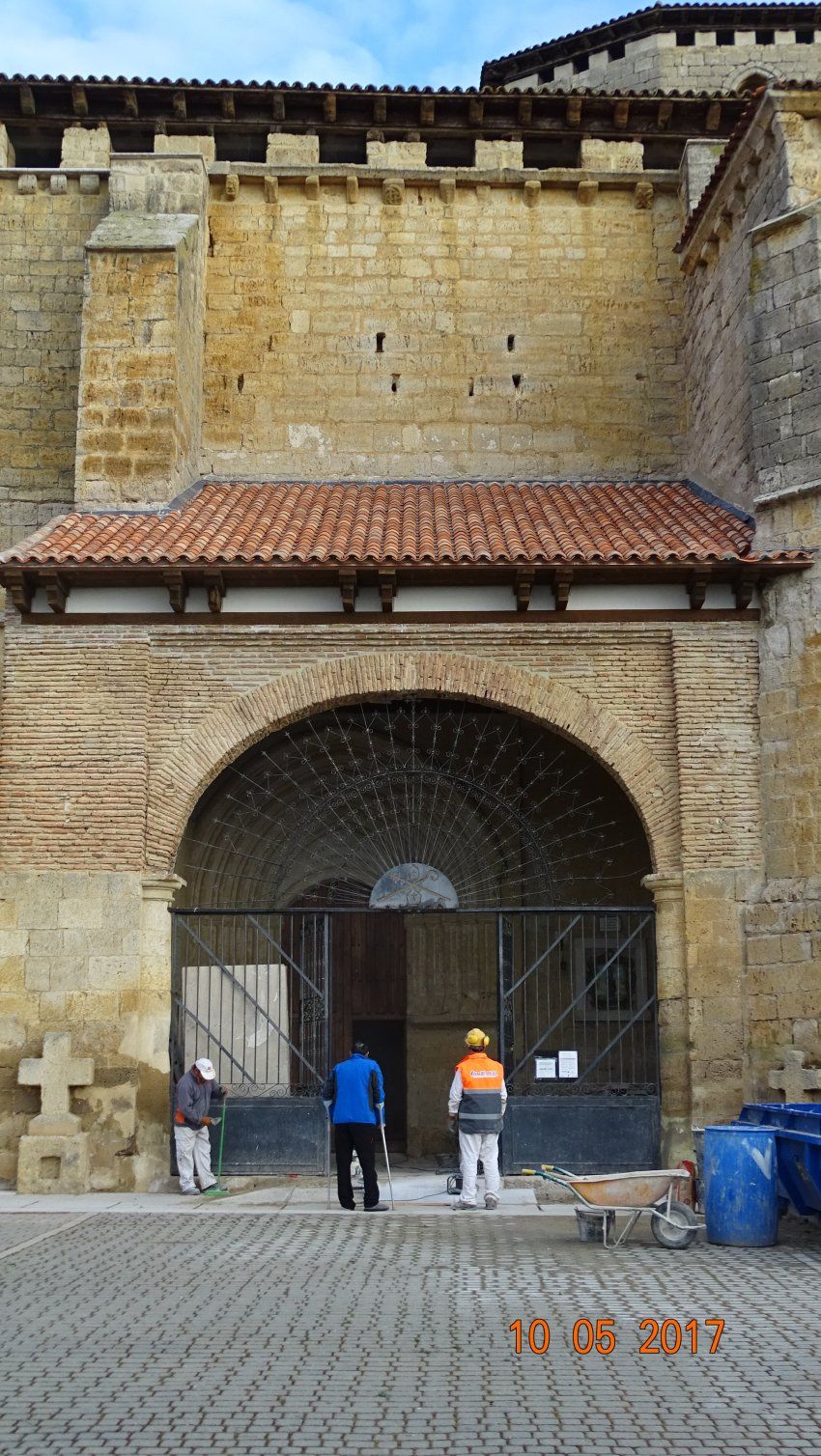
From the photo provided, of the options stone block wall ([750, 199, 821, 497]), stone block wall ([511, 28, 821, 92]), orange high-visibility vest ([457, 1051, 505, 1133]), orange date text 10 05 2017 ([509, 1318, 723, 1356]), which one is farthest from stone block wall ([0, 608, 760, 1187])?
stone block wall ([511, 28, 821, 92])

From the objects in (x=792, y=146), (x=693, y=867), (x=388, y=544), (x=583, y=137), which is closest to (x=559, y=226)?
(x=583, y=137)

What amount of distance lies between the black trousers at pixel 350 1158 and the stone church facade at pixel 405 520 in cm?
187

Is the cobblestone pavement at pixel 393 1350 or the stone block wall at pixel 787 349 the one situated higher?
the stone block wall at pixel 787 349

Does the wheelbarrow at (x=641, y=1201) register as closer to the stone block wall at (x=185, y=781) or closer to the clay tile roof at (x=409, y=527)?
the stone block wall at (x=185, y=781)

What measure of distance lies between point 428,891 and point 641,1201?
4.62 meters

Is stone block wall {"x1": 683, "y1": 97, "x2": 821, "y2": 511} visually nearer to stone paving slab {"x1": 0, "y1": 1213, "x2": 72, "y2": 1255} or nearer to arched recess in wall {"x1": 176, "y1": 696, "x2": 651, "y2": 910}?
arched recess in wall {"x1": 176, "y1": 696, "x2": 651, "y2": 910}

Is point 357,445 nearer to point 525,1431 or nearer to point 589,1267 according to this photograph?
point 589,1267

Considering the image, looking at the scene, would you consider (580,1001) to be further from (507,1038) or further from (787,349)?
(787,349)

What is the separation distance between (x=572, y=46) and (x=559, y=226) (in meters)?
7.31

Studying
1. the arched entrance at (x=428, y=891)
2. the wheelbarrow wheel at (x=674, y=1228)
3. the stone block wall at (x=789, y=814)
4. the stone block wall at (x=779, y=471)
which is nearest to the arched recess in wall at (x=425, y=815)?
the arched entrance at (x=428, y=891)

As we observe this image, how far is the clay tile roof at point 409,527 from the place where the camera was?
36.6 ft

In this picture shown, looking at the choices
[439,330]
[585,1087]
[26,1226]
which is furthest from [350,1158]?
[439,330]

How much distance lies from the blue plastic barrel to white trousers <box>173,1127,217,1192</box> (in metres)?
4.17

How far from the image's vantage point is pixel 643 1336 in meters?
5.51
